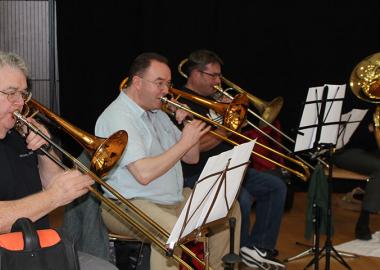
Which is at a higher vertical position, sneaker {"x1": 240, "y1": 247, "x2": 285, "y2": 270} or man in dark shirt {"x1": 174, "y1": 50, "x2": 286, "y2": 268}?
man in dark shirt {"x1": 174, "y1": 50, "x2": 286, "y2": 268}

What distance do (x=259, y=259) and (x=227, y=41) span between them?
7.80ft

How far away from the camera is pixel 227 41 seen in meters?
5.86

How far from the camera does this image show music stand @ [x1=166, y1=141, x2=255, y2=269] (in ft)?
7.77

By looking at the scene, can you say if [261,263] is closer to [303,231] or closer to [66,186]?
[303,231]

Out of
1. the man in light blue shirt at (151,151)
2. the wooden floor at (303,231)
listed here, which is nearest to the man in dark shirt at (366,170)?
the wooden floor at (303,231)

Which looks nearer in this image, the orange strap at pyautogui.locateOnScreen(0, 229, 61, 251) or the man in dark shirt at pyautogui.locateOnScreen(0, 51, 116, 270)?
the orange strap at pyautogui.locateOnScreen(0, 229, 61, 251)

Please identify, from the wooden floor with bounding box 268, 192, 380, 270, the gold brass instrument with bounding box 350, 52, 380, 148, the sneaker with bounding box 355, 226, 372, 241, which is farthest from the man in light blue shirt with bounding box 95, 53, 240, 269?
the sneaker with bounding box 355, 226, 372, 241

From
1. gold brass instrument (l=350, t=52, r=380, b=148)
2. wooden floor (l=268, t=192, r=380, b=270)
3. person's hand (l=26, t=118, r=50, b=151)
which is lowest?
wooden floor (l=268, t=192, r=380, b=270)

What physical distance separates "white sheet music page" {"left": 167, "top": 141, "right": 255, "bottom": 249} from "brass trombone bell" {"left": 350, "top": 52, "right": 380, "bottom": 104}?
198 cm

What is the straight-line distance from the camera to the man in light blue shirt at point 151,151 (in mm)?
3100

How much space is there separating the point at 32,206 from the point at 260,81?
12.7 feet

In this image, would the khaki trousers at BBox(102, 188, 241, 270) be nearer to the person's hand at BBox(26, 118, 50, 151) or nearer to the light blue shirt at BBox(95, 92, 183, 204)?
the light blue shirt at BBox(95, 92, 183, 204)

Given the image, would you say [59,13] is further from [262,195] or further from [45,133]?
[45,133]

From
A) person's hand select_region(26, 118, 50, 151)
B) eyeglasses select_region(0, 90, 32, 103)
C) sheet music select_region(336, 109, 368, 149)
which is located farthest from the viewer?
sheet music select_region(336, 109, 368, 149)
